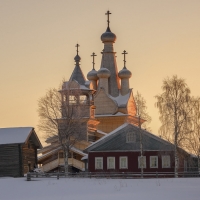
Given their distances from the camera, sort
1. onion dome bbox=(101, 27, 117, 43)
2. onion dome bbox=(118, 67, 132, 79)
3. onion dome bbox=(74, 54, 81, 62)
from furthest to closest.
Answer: onion dome bbox=(101, 27, 117, 43)
onion dome bbox=(118, 67, 132, 79)
onion dome bbox=(74, 54, 81, 62)

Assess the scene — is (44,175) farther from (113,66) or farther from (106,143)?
(113,66)

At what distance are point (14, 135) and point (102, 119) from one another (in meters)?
18.7

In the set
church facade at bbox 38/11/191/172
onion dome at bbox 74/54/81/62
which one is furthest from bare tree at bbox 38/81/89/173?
onion dome at bbox 74/54/81/62

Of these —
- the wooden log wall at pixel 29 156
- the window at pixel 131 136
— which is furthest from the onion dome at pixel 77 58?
the window at pixel 131 136

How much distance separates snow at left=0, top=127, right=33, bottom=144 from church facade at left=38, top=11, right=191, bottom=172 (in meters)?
3.57

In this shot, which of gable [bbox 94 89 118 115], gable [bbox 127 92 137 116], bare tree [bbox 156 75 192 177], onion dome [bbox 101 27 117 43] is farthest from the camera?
onion dome [bbox 101 27 117 43]

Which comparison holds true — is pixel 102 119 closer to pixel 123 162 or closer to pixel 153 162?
pixel 123 162

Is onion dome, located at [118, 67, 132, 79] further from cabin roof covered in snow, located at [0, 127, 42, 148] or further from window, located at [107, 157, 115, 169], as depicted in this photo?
window, located at [107, 157, 115, 169]

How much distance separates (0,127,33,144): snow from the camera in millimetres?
51188

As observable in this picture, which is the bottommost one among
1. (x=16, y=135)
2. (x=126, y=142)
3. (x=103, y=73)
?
(x=126, y=142)

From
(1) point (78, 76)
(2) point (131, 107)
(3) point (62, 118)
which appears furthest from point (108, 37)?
(3) point (62, 118)

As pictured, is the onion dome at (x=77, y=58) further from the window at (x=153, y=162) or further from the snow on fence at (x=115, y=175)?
the snow on fence at (x=115, y=175)

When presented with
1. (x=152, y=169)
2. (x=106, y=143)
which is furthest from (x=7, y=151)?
(x=152, y=169)

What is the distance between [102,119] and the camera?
69.0 meters
